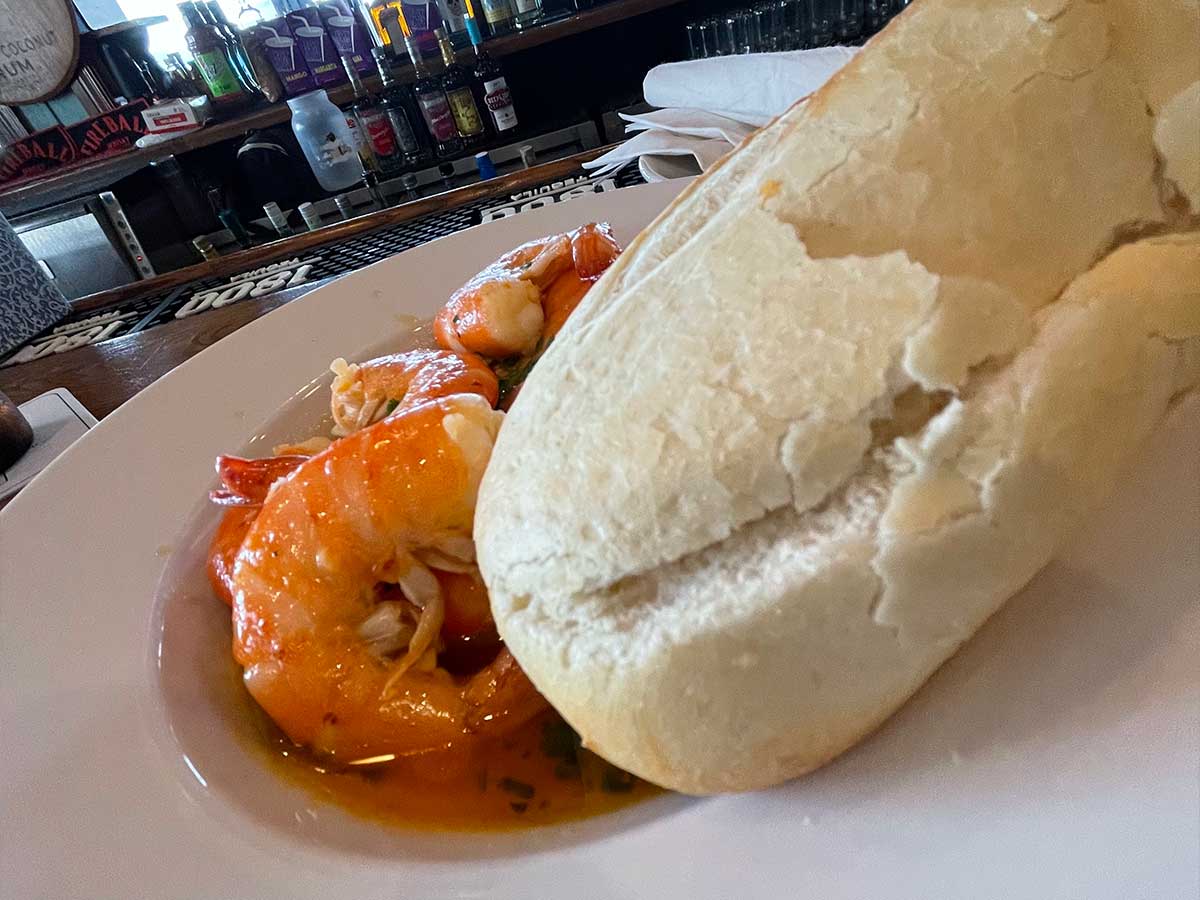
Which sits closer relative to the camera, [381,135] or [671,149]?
[671,149]

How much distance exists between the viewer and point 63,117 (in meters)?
5.45

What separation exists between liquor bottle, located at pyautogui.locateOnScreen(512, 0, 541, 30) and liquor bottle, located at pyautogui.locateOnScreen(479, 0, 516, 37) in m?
0.04

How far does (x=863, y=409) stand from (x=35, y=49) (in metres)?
6.67

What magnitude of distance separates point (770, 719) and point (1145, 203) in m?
0.56

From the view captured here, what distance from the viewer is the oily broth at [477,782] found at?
936mm

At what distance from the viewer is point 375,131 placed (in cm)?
473

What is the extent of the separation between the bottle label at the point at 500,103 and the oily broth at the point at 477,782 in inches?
166

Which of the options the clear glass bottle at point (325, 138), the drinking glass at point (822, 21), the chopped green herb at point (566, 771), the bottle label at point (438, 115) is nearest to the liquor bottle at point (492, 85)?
the bottle label at point (438, 115)

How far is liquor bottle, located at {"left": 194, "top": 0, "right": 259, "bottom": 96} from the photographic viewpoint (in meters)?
4.79

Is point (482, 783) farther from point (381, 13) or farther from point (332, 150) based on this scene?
point (381, 13)

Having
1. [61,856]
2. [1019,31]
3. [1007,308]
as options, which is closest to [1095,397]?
[1007,308]

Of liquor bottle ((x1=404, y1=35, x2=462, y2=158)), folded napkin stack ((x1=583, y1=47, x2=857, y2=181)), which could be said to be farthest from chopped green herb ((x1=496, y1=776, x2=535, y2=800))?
liquor bottle ((x1=404, y1=35, x2=462, y2=158))

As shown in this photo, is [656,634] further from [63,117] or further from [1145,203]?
[63,117]

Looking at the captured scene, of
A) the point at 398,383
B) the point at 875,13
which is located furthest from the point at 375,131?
the point at 398,383
